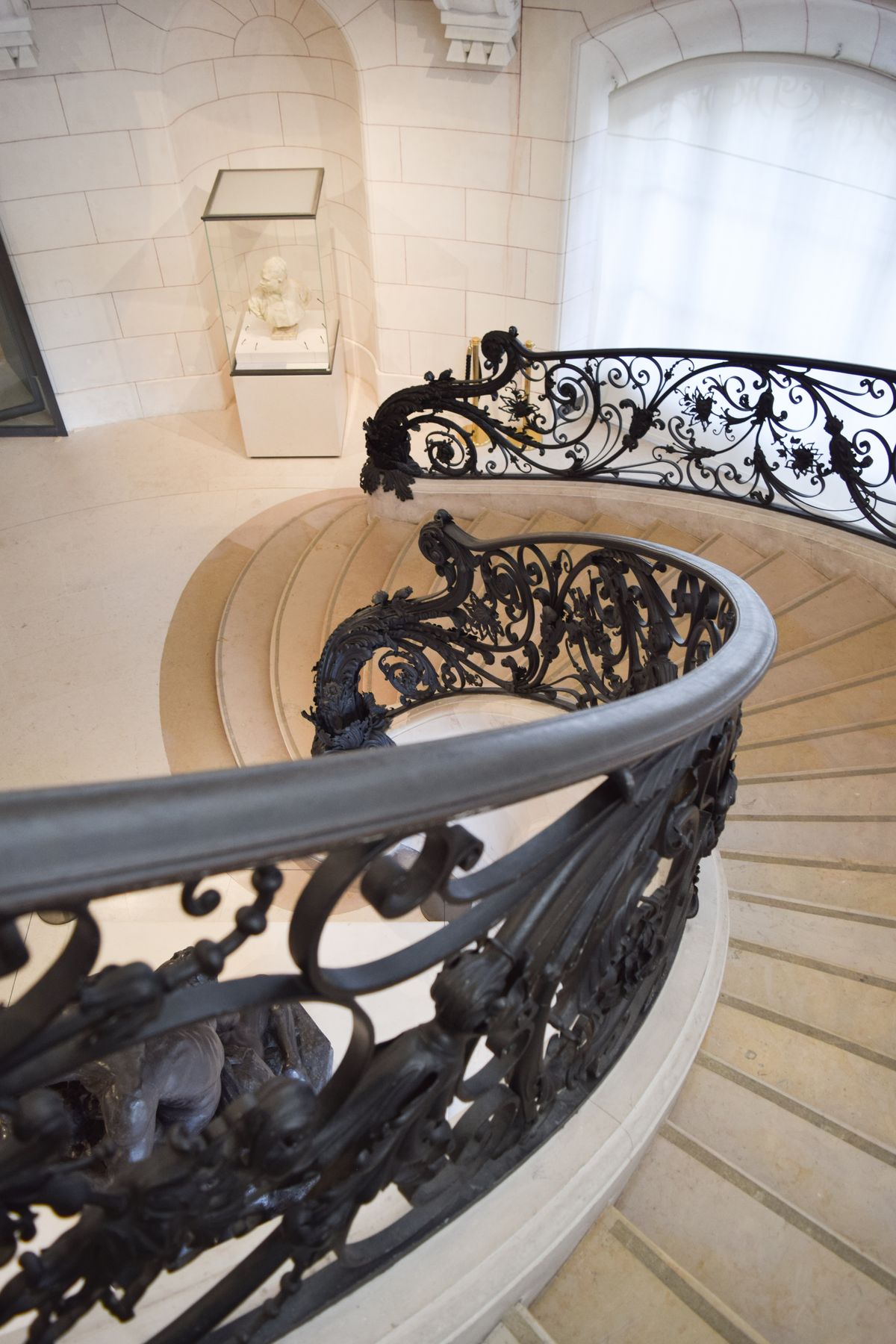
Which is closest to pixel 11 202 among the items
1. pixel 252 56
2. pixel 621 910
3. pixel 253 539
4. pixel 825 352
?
pixel 252 56

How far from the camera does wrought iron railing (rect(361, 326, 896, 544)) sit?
229 inches

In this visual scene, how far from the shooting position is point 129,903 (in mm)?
4941

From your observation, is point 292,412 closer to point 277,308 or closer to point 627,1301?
point 277,308

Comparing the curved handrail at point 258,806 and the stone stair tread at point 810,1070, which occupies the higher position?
the curved handrail at point 258,806

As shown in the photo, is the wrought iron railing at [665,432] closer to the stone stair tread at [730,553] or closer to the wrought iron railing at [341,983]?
the stone stair tread at [730,553]

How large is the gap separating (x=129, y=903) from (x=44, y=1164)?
4.22 meters

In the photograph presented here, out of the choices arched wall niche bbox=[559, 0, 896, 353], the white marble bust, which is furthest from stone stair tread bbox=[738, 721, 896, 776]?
the white marble bust

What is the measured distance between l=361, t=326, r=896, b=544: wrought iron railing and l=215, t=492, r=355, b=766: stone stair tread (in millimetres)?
733

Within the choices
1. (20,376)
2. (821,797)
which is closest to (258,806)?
(821,797)

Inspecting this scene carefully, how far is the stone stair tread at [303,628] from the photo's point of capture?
621cm

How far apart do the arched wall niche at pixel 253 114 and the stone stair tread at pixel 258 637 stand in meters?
2.81

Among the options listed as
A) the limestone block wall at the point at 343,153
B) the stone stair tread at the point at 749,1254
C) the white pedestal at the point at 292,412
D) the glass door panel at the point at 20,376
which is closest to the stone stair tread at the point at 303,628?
the white pedestal at the point at 292,412

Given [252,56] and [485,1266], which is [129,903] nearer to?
[485,1266]

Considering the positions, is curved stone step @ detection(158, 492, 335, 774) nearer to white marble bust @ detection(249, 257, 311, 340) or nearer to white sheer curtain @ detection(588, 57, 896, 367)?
white marble bust @ detection(249, 257, 311, 340)
